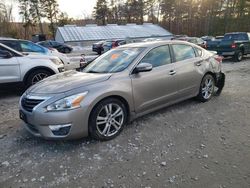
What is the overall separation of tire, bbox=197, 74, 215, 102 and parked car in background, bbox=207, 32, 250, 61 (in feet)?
27.7

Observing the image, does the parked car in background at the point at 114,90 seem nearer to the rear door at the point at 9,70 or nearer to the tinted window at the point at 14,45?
the rear door at the point at 9,70

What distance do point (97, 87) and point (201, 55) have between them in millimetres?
2913

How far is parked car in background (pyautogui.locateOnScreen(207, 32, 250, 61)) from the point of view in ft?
42.6

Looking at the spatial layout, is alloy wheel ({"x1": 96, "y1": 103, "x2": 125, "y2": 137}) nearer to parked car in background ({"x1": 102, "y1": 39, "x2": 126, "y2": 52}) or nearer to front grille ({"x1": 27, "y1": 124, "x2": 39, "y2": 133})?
front grille ({"x1": 27, "y1": 124, "x2": 39, "y2": 133})

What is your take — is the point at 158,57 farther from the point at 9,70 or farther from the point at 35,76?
the point at 9,70

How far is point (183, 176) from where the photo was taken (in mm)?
2869

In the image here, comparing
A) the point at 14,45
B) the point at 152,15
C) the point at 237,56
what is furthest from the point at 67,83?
the point at 152,15

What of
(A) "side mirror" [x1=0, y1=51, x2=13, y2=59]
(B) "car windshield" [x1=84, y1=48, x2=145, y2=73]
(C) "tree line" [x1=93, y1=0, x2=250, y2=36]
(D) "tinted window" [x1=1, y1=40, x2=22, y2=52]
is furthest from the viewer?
(C) "tree line" [x1=93, y1=0, x2=250, y2=36]

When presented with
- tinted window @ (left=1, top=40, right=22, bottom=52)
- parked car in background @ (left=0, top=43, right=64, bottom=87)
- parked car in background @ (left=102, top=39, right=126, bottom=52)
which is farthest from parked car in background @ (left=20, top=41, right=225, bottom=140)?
parked car in background @ (left=102, top=39, right=126, bottom=52)

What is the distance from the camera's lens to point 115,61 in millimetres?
4434

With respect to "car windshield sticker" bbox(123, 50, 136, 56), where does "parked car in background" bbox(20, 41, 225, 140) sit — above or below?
below

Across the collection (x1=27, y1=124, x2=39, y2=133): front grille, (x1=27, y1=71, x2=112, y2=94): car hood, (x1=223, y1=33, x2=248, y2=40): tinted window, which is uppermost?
(x1=223, y1=33, x2=248, y2=40): tinted window

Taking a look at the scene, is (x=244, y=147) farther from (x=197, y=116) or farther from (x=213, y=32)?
(x=213, y=32)

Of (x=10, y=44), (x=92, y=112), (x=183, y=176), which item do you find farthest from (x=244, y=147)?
(x=10, y=44)
